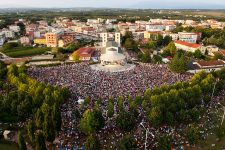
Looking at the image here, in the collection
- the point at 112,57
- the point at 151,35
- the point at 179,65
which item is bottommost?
the point at 179,65

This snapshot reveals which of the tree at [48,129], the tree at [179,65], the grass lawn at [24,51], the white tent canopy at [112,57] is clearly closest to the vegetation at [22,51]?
the grass lawn at [24,51]

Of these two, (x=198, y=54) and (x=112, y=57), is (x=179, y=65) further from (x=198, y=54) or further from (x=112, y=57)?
(x=198, y=54)

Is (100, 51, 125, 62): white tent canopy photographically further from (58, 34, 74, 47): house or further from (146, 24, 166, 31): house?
(146, 24, 166, 31): house

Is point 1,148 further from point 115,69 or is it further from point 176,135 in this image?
point 115,69

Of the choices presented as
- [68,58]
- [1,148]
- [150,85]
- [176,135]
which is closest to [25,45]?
[68,58]

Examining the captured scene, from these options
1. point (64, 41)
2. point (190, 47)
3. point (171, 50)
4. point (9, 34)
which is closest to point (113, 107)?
point (171, 50)

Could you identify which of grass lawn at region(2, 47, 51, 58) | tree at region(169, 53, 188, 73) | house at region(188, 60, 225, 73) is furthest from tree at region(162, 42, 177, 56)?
grass lawn at region(2, 47, 51, 58)
